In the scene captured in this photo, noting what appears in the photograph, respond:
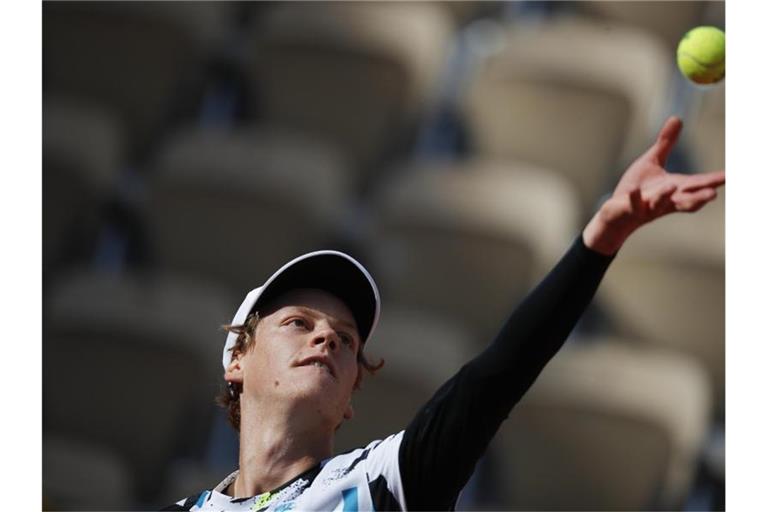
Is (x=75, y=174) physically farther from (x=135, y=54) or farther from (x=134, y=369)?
(x=134, y=369)

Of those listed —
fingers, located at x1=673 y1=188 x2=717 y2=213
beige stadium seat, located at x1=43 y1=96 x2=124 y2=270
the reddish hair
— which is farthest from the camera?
beige stadium seat, located at x1=43 y1=96 x2=124 y2=270

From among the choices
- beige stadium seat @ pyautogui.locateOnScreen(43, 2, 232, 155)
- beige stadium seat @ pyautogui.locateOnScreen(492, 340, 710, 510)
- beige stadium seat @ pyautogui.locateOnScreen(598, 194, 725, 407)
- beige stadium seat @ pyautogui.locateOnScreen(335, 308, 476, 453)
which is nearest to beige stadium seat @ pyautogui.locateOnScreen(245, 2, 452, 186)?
beige stadium seat @ pyautogui.locateOnScreen(43, 2, 232, 155)

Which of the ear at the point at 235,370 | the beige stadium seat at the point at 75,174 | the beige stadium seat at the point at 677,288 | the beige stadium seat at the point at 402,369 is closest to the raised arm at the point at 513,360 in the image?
the ear at the point at 235,370

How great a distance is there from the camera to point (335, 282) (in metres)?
1.93

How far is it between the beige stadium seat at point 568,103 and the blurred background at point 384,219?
0.5 inches

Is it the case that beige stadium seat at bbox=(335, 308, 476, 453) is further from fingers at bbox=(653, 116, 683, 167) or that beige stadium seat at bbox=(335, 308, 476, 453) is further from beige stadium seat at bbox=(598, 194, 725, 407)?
fingers at bbox=(653, 116, 683, 167)

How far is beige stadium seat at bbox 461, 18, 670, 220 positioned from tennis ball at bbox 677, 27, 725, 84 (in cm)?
504

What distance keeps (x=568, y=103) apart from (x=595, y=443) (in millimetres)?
1642

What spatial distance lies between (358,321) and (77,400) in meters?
5.08

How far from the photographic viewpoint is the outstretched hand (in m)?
1.64
